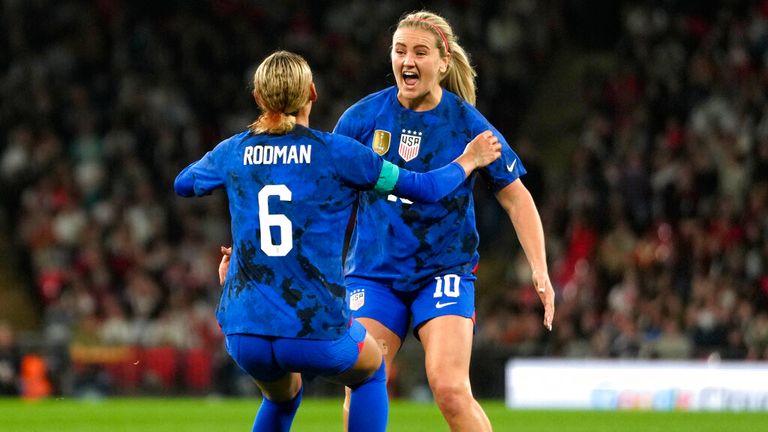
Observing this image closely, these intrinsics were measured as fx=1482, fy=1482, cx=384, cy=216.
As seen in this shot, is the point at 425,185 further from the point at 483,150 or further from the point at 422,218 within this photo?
the point at 422,218

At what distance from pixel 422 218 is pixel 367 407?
38.4 inches

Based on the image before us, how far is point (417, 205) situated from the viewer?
6812 mm

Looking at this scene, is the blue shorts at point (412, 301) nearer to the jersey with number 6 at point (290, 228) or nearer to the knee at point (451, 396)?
the knee at point (451, 396)

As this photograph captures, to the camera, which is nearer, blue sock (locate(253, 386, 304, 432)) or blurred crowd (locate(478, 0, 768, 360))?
blue sock (locate(253, 386, 304, 432))

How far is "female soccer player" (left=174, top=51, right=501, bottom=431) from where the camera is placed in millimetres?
5832

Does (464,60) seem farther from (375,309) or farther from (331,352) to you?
(331,352)

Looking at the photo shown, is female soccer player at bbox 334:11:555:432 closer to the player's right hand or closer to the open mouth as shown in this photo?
the open mouth

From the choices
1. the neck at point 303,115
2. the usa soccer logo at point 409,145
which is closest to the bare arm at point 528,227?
the usa soccer logo at point 409,145

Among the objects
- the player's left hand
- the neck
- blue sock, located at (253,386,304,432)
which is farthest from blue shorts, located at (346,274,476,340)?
the neck

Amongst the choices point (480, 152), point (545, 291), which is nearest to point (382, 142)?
point (480, 152)

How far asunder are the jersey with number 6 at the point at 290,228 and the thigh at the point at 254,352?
4 centimetres

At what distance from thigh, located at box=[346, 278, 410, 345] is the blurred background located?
376 inches

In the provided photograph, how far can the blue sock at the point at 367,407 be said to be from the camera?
6312mm

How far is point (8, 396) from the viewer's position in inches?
686
